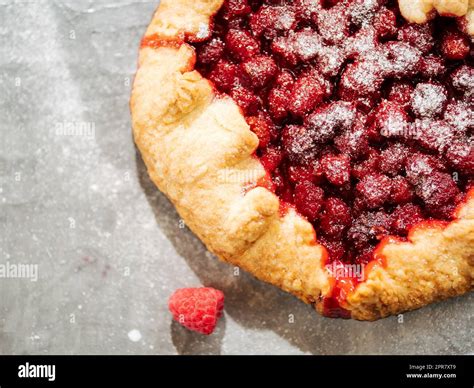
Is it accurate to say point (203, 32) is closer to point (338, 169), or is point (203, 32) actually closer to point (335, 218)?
point (338, 169)

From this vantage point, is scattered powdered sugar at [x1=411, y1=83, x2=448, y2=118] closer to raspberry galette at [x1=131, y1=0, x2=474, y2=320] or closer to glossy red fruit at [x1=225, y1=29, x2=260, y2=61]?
raspberry galette at [x1=131, y1=0, x2=474, y2=320]

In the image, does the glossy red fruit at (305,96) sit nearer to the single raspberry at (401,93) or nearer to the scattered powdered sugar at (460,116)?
the single raspberry at (401,93)

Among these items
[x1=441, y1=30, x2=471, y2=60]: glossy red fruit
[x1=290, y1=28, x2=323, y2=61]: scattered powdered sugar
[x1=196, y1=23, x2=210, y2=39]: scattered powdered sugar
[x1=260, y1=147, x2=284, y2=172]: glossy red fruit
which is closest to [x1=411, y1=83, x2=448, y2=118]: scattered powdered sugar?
[x1=441, y1=30, x2=471, y2=60]: glossy red fruit

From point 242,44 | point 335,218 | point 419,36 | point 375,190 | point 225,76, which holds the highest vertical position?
point 419,36

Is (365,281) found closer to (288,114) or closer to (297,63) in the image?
(288,114)

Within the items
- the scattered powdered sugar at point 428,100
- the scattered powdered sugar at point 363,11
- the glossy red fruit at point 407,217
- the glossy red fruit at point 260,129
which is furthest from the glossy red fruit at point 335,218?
the scattered powdered sugar at point 363,11

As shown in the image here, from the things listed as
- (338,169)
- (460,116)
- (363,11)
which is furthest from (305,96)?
(460,116)
